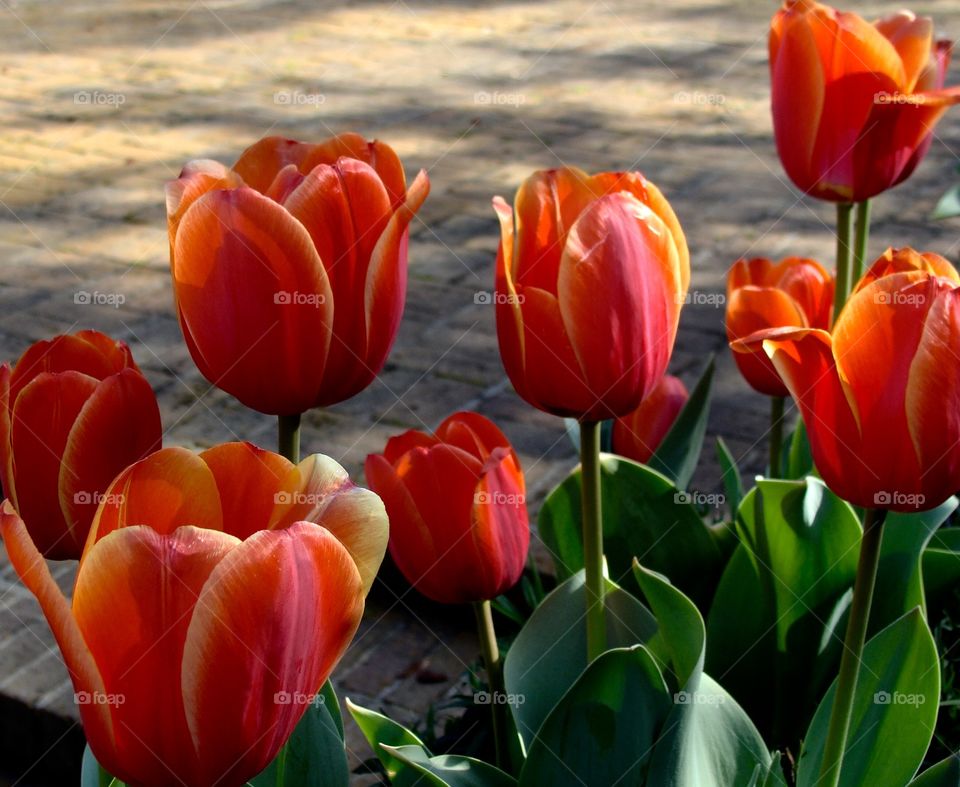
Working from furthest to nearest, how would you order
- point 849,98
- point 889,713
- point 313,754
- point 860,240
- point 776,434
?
1. point 776,434
2. point 860,240
3. point 849,98
4. point 889,713
5. point 313,754

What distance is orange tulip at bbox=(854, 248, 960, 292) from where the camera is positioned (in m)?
1.11

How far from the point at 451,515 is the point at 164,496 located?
0.45m

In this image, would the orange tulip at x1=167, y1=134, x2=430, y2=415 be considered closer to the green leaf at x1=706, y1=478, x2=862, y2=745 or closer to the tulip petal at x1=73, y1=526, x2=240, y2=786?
the tulip petal at x1=73, y1=526, x2=240, y2=786

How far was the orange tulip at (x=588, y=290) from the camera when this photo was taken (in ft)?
3.62

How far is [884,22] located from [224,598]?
1.33 m

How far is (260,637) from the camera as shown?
77 cm

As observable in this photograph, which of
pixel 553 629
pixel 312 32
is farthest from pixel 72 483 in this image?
pixel 312 32

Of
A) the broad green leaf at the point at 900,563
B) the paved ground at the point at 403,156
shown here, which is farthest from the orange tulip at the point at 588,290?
the paved ground at the point at 403,156

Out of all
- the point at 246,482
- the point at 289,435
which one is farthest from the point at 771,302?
the point at 246,482

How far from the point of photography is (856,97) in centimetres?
160

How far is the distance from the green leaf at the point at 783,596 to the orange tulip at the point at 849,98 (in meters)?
0.38

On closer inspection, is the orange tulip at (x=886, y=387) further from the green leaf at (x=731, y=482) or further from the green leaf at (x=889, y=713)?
the green leaf at (x=731, y=482)

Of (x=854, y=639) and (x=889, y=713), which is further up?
(x=854, y=639)

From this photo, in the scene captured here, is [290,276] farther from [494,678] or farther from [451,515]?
[494,678]
